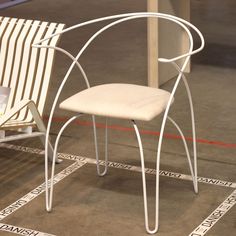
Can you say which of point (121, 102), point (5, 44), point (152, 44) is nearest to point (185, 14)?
point (152, 44)

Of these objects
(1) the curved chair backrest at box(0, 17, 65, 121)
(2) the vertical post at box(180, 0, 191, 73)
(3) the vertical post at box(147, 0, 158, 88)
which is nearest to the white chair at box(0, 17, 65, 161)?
(1) the curved chair backrest at box(0, 17, 65, 121)

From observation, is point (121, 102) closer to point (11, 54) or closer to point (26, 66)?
point (26, 66)

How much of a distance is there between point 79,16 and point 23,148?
3715 millimetres

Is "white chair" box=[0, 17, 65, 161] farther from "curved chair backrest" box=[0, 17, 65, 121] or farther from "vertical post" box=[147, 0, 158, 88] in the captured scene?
"vertical post" box=[147, 0, 158, 88]

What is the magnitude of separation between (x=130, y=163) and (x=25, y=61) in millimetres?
853

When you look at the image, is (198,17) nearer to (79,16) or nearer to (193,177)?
(79,16)

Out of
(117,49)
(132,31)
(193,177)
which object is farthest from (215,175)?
(132,31)

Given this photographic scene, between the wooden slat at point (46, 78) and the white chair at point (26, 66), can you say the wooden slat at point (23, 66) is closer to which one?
the white chair at point (26, 66)

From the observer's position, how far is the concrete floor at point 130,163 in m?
3.76

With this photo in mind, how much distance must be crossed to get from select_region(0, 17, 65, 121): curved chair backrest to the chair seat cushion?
1.89 ft

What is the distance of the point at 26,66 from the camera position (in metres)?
4.50

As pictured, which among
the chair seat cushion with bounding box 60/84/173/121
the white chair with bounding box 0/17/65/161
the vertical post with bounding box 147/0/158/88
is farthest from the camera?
the vertical post with bounding box 147/0/158/88

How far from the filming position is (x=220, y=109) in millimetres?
5254

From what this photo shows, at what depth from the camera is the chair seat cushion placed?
3.55 meters
